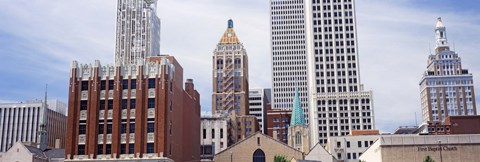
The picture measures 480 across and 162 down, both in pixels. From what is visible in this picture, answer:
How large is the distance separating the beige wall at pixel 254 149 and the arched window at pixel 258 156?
69 cm

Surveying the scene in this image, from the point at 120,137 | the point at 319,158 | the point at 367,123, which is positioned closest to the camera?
the point at 120,137

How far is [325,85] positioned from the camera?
19788cm

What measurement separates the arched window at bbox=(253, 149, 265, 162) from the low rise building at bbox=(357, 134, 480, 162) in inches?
1252

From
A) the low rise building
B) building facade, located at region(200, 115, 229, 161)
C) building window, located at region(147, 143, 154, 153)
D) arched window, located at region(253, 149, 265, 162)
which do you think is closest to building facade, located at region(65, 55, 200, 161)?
building window, located at region(147, 143, 154, 153)

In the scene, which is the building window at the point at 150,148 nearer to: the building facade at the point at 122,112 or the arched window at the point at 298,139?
the building facade at the point at 122,112

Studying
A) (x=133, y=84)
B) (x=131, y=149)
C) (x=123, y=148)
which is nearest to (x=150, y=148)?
(x=131, y=149)

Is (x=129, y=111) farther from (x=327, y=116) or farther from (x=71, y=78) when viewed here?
(x=327, y=116)

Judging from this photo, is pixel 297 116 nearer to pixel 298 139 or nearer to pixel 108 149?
pixel 298 139

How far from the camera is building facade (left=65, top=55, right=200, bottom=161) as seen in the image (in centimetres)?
10475

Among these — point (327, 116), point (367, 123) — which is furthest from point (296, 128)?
point (367, 123)

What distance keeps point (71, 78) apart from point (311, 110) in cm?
10607

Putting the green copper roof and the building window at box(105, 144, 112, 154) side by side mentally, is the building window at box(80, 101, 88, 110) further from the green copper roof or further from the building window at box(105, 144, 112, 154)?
the green copper roof

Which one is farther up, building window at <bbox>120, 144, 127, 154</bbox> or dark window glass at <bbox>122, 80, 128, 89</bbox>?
dark window glass at <bbox>122, 80, 128, 89</bbox>

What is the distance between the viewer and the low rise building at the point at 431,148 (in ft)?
379
